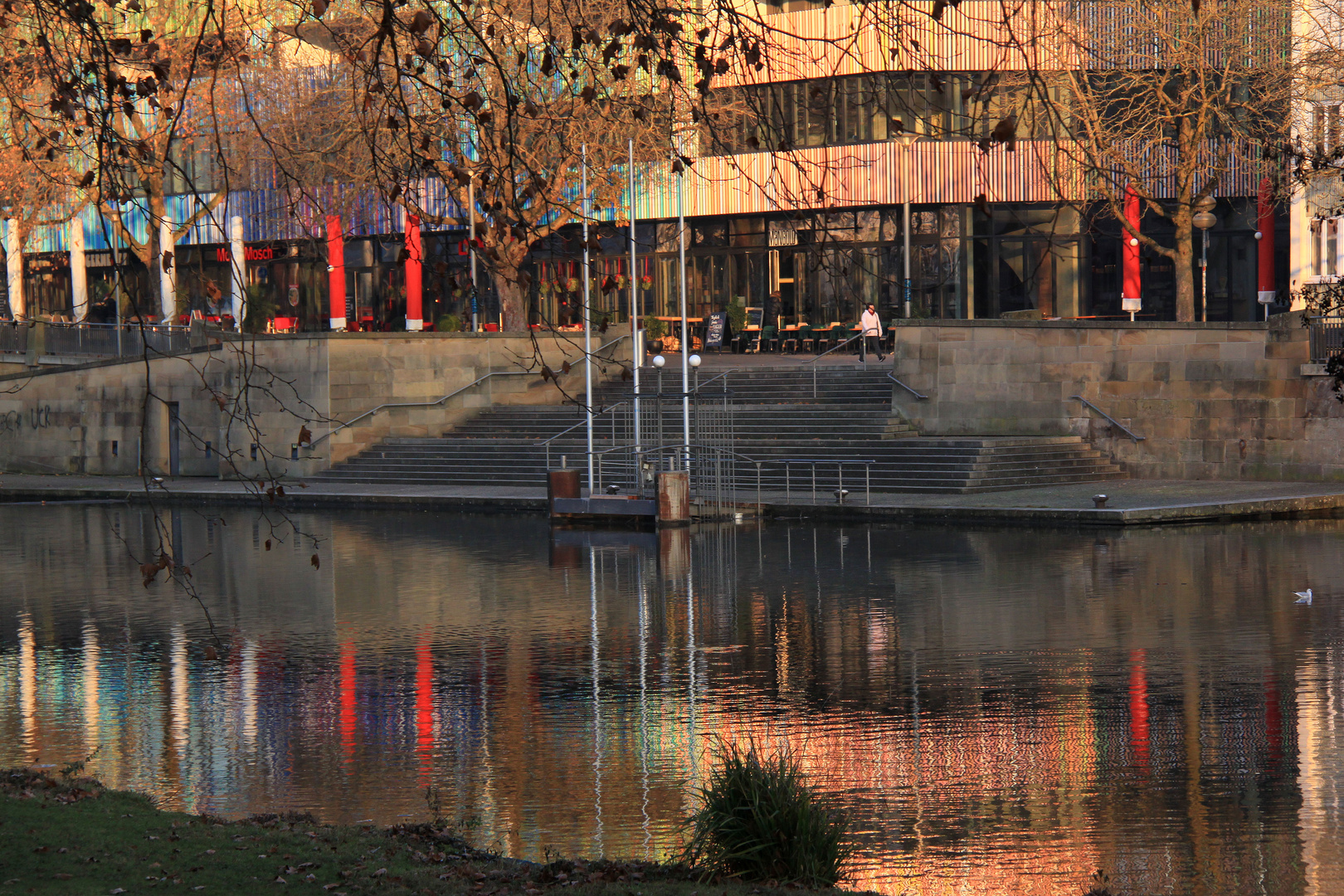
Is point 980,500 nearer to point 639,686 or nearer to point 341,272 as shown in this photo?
point 639,686

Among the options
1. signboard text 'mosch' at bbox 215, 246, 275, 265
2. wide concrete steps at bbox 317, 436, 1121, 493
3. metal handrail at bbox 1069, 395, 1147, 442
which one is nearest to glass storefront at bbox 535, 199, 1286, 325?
wide concrete steps at bbox 317, 436, 1121, 493

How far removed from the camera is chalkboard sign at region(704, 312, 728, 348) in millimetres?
47500

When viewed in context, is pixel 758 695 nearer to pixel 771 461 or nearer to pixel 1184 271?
pixel 771 461

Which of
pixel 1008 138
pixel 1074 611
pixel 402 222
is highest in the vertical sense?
pixel 402 222

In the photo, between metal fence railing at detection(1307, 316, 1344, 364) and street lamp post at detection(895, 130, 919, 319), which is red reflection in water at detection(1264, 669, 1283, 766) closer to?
metal fence railing at detection(1307, 316, 1344, 364)

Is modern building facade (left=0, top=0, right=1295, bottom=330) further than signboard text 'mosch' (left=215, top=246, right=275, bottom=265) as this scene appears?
No

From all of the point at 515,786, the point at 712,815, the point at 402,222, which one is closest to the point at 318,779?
the point at 515,786

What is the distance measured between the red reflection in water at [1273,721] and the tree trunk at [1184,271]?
81.5 feet

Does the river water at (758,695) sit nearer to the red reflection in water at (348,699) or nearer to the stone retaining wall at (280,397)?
the red reflection in water at (348,699)

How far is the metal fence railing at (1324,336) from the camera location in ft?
94.8

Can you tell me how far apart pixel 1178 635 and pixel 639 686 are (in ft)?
15.7

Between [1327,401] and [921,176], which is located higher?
[921,176]

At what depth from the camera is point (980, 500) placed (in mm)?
26422

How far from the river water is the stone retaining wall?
15.3 m
